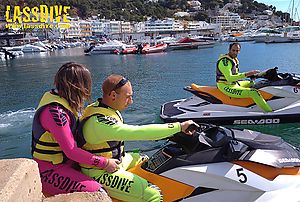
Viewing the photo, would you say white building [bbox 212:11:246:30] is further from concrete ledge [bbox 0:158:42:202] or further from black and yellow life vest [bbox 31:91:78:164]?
concrete ledge [bbox 0:158:42:202]

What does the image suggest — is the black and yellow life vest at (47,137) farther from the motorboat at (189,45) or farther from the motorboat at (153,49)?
the motorboat at (189,45)

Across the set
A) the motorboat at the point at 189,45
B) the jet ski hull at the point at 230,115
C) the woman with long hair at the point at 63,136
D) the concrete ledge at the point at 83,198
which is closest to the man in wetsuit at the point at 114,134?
the woman with long hair at the point at 63,136

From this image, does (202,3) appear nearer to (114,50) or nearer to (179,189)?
(114,50)

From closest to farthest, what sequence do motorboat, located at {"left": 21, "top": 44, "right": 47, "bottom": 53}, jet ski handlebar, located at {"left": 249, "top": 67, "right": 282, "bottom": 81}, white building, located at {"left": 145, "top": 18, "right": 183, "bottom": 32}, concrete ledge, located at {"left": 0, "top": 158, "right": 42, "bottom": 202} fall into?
concrete ledge, located at {"left": 0, "top": 158, "right": 42, "bottom": 202} < jet ski handlebar, located at {"left": 249, "top": 67, "right": 282, "bottom": 81} < motorboat, located at {"left": 21, "top": 44, "right": 47, "bottom": 53} < white building, located at {"left": 145, "top": 18, "right": 183, "bottom": 32}

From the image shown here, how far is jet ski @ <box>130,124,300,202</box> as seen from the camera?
293 centimetres

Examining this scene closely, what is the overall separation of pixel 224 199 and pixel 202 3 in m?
205

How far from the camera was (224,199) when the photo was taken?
9.70 ft

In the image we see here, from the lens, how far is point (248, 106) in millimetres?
7797

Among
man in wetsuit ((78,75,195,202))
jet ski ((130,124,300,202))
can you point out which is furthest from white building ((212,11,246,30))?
man in wetsuit ((78,75,195,202))

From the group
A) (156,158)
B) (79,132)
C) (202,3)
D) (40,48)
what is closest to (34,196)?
(79,132)

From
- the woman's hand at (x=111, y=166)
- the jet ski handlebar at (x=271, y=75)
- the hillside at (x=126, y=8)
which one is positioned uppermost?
the hillside at (x=126, y=8)

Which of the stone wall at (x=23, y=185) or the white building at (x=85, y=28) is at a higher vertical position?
the white building at (x=85, y=28)

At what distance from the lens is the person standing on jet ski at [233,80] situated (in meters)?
7.30

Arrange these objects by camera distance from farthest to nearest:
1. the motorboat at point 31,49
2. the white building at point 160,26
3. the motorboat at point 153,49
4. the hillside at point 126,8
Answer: the hillside at point 126,8 → the white building at point 160,26 → the motorboat at point 31,49 → the motorboat at point 153,49
